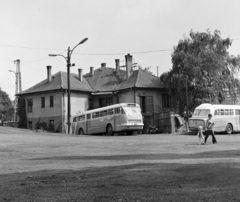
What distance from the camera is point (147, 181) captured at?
7930mm

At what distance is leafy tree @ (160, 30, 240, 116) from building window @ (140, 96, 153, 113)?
3.44 m

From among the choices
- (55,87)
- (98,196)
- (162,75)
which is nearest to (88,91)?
(55,87)

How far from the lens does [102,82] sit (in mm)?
53781

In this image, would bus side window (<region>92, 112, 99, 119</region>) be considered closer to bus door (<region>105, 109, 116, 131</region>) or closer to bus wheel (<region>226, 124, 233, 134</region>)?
bus door (<region>105, 109, 116, 131</region>)

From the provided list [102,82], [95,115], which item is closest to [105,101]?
[102,82]

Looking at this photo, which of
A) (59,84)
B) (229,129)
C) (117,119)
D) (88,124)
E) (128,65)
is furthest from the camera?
(128,65)

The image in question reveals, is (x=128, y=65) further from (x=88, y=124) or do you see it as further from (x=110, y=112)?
(x=110, y=112)

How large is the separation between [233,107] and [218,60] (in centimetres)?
1042

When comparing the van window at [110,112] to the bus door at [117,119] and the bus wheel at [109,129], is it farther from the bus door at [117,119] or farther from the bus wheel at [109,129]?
the bus wheel at [109,129]

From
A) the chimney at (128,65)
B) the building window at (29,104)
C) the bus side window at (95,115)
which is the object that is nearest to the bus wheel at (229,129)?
the bus side window at (95,115)

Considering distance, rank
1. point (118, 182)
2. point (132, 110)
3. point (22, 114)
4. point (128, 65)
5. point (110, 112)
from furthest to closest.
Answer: point (22, 114) < point (128, 65) < point (110, 112) < point (132, 110) < point (118, 182)

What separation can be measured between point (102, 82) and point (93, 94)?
2.78 meters

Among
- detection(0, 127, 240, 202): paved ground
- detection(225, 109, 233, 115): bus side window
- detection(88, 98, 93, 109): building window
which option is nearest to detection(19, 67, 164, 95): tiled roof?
detection(88, 98, 93, 109): building window

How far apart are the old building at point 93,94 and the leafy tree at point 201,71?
11.3 feet
